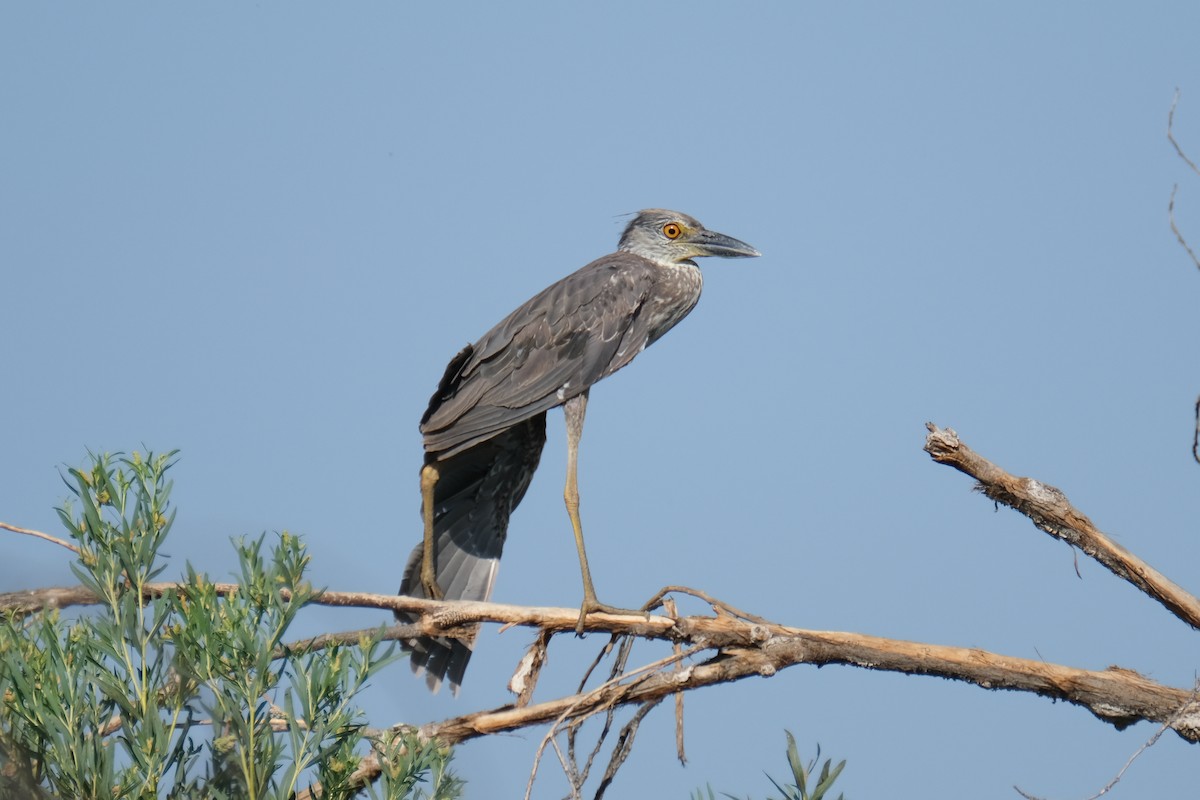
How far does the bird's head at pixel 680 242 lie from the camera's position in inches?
276

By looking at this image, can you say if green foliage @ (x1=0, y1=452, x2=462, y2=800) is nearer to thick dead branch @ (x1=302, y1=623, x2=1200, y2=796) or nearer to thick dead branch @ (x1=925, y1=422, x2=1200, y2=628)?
thick dead branch @ (x1=302, y1=623, x2=1200, y2=796)

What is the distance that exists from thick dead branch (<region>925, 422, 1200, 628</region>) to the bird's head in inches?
105

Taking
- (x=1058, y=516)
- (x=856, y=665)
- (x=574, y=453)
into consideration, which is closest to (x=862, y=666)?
(x=856, y=665)

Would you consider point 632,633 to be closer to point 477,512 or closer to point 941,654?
point 941,654

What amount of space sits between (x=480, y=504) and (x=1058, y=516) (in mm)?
3014

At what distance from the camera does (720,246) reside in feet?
23.0

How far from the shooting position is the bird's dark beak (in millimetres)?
7016

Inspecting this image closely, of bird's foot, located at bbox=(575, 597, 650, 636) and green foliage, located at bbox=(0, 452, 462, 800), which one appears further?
bird's foot, located at bbox=(575, 597, 650, 636)

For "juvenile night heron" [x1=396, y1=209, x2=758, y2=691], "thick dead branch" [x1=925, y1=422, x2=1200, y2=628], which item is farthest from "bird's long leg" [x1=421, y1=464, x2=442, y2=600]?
"thick dead branch" [x1=925, y1=422, x2=1200, y2=628]

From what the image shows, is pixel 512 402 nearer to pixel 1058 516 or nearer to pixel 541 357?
pixel 541 357

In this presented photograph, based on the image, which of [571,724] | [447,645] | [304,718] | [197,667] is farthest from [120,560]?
[447,645]

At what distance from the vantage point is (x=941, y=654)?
446 cm

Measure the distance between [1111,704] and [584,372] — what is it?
2.68 m

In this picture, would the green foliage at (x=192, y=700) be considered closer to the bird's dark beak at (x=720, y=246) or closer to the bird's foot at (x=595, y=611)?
the bird's foot at (x=595, y=611)
